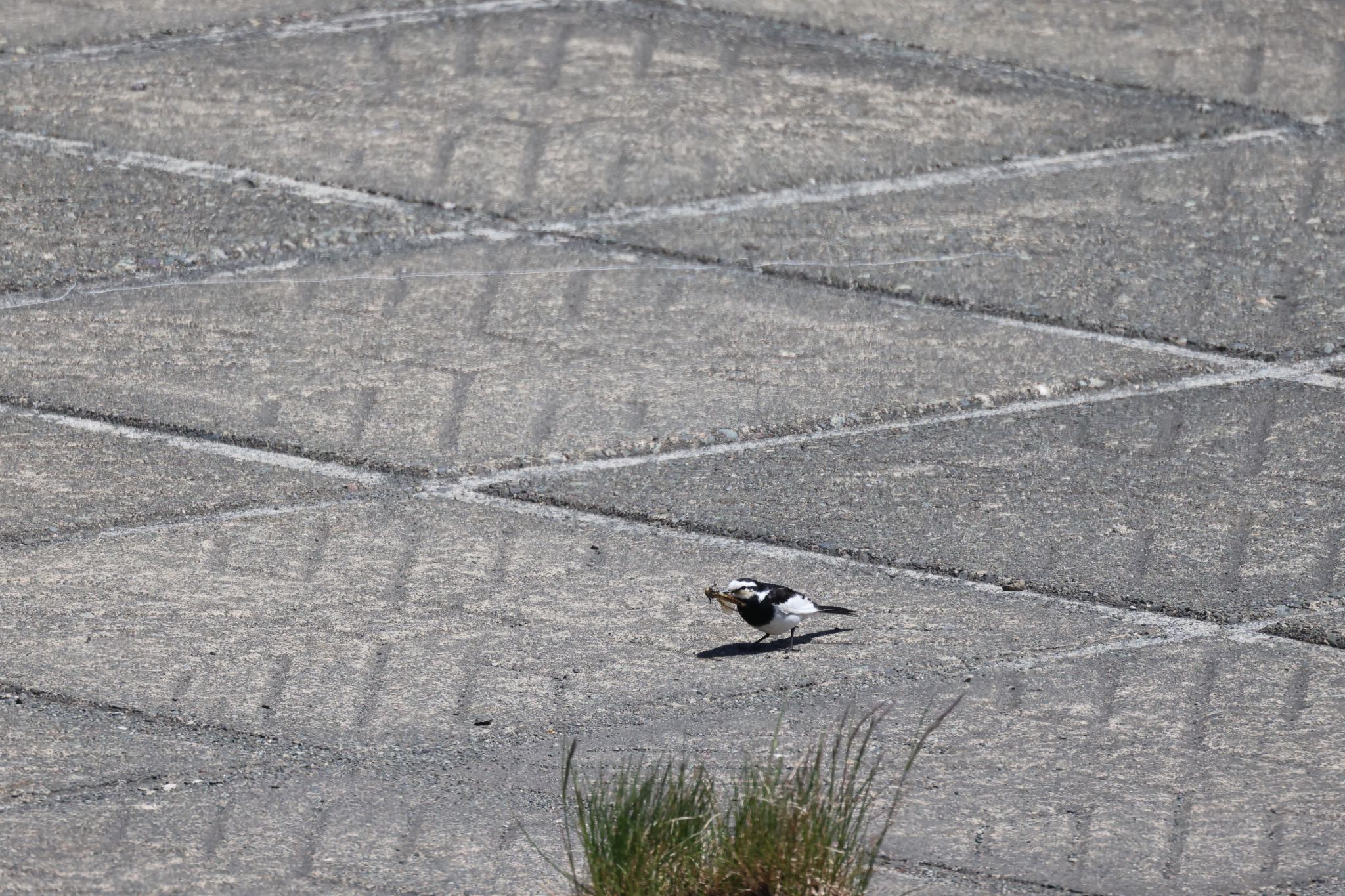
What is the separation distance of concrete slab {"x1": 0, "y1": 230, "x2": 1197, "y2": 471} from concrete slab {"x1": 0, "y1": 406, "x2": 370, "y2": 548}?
13cm

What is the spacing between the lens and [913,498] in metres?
5.35

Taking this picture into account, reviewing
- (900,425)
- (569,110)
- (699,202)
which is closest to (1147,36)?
(699,202)

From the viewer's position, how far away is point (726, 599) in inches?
184

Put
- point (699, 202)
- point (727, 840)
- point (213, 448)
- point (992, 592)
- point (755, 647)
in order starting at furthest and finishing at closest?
point (699, 202) → point (213, 448) → point (992, 592) → point (755, 647) → point (727, 840)

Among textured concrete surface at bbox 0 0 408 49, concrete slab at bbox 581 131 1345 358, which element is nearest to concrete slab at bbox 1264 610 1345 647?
concrete slab at bbox 581 131 1345 358

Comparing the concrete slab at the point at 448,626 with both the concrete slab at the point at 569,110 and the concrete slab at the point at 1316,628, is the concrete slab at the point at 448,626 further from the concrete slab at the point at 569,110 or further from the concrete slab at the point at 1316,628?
the concrete slab at the point at 569,110

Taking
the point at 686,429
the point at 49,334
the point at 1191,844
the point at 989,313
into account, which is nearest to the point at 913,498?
the point at 686,429

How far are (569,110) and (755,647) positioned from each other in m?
3.08

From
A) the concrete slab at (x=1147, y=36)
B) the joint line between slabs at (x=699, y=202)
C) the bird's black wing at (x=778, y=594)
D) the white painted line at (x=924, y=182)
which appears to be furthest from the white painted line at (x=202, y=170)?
the bird's black wing at (x=778, y=594)

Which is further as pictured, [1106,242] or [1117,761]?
[1106,242]

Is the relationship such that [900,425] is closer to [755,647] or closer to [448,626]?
[755,647]

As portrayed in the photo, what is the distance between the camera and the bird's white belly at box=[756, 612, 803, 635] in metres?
4.61

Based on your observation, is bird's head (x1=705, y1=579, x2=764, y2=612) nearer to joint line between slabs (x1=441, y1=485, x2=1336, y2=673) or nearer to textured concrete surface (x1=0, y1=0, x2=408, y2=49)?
joint line between slabs (x1=441, y1=485, x2=1336, y2=673)

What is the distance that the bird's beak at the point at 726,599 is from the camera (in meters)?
4.62
